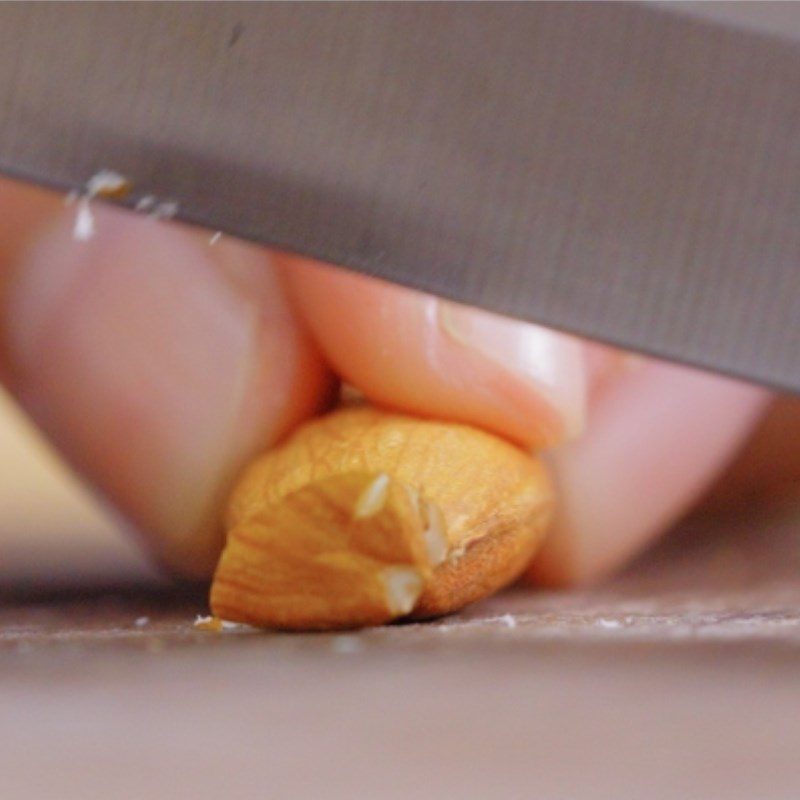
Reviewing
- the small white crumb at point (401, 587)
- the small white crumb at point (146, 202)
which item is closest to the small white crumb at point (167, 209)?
the small white crumb at point (146, 202)

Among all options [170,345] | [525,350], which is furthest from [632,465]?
[170,345]

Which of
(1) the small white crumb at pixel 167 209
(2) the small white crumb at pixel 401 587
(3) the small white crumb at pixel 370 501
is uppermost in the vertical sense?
(1) the small white crumb at pixel 167 209

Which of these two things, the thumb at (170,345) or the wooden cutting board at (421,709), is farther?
the thumb at (170,345)

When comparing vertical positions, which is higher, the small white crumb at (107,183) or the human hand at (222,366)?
the small white crumb at (107,183)

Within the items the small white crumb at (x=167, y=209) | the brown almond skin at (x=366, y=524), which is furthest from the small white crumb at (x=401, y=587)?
the small white crumb at (x=167, y=209)

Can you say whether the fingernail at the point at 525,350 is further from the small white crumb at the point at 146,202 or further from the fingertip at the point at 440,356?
the small white crumb at the point at 146,202

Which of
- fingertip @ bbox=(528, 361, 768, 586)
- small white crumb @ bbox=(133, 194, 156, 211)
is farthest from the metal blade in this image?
fingertip @ bbox=(528, 361, 768, 586)
